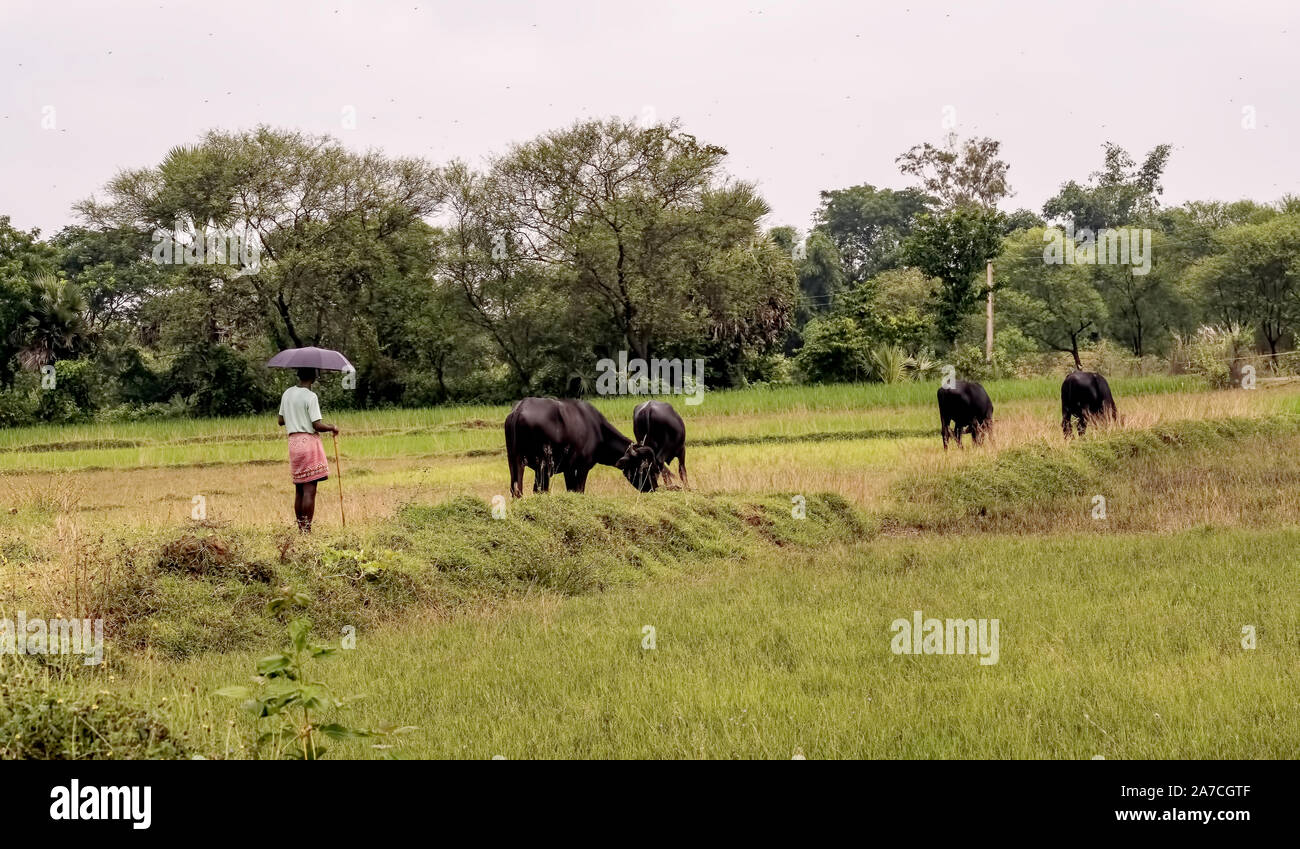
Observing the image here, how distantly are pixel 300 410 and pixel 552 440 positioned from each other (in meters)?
3.49

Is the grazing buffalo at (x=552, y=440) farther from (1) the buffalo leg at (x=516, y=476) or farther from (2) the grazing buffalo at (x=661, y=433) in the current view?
(2) the grazing buffalo at (x=661, y=433)

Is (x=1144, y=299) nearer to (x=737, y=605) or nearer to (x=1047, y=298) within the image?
(x=1047, y=298)

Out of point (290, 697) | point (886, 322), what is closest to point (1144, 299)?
point (886, 322)

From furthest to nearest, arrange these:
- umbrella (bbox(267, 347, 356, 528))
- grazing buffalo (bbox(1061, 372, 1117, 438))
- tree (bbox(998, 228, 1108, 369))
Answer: tree (bbox(998, 228, 1108, 369))
grazing buffalo (bbox(1061, 372, 1117, 438))
umbrella (bbox(267, 347, 356, 528))

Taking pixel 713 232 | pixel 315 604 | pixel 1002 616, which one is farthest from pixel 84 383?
pixel 1002 616

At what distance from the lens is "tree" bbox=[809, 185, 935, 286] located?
59378 mm

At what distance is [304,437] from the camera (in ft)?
30.9

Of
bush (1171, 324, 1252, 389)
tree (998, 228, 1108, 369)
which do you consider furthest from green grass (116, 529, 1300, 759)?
tree (998, 228, 1108, 369)

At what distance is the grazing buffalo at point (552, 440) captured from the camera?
1216cm

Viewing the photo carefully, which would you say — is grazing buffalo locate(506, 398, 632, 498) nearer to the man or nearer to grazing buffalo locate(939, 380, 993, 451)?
the man

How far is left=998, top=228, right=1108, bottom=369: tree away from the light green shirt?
37.5 m

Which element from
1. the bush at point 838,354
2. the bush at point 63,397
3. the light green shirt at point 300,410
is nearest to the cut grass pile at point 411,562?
the light green shirt at point 300,410

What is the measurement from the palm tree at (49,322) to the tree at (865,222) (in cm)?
3815
